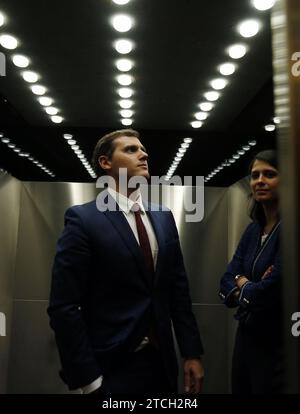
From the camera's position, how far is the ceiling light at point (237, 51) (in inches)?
71.5

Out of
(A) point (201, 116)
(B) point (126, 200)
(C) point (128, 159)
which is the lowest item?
(B) point (126, 200)

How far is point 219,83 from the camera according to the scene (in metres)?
2.07

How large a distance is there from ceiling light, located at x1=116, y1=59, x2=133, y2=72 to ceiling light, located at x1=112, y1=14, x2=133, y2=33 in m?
0.20

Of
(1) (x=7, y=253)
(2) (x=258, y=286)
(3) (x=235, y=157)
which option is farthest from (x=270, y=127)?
(1) (x=7, y=253)

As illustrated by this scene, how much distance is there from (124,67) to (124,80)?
96 mm

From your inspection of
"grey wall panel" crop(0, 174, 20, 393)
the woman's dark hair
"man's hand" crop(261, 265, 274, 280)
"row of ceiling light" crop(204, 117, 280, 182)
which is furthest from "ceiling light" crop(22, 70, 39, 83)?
"man's hand" crop(261, 265, 274, 280)

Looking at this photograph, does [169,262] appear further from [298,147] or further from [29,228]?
[29,228]

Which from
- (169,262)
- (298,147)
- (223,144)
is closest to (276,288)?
(169,262)

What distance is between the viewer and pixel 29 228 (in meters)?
2.45

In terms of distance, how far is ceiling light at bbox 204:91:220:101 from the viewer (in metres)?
2.13

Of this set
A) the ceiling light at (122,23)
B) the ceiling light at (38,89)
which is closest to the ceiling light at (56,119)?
the ceiling light at (38,89)

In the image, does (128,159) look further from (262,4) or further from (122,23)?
(262,4)

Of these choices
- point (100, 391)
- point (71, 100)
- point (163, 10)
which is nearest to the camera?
point (100, 391)

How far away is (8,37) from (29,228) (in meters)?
1.13
